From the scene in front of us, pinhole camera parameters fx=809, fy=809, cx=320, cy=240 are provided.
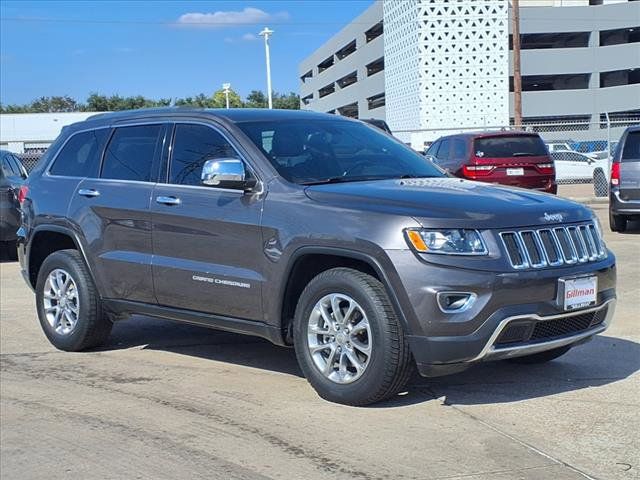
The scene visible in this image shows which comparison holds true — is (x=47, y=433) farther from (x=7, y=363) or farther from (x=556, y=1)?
(x=556, y=1)

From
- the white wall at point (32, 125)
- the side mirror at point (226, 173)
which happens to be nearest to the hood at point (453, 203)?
the side mirror at point (226, 173)

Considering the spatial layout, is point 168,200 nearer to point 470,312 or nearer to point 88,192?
point 88,192

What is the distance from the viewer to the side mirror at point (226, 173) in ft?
17.5

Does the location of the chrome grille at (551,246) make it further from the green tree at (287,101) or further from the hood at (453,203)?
the green tree at (287,101)

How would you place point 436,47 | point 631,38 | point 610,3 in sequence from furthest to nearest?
1. point 631,38
2. point 610,3
3. point 436,47

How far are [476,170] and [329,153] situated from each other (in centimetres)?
862

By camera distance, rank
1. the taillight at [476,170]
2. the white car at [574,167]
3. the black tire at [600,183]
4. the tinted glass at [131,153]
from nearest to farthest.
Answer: the tinted glass at [131,153], the taillight at [476,170], the black tire at [600,183], the white car at [574,167]

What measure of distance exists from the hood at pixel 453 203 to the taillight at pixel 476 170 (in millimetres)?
8656

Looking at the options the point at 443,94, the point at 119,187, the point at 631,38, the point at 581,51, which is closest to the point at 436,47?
the point at 443,94

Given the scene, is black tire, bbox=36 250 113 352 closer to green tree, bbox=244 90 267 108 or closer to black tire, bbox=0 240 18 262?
black tire, bbox=0 240 18 262

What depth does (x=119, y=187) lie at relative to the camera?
625 cm

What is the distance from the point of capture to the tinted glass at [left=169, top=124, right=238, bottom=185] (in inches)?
228

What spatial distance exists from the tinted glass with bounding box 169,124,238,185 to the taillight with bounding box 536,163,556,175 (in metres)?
9.38

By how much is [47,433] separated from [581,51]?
59.1 m
